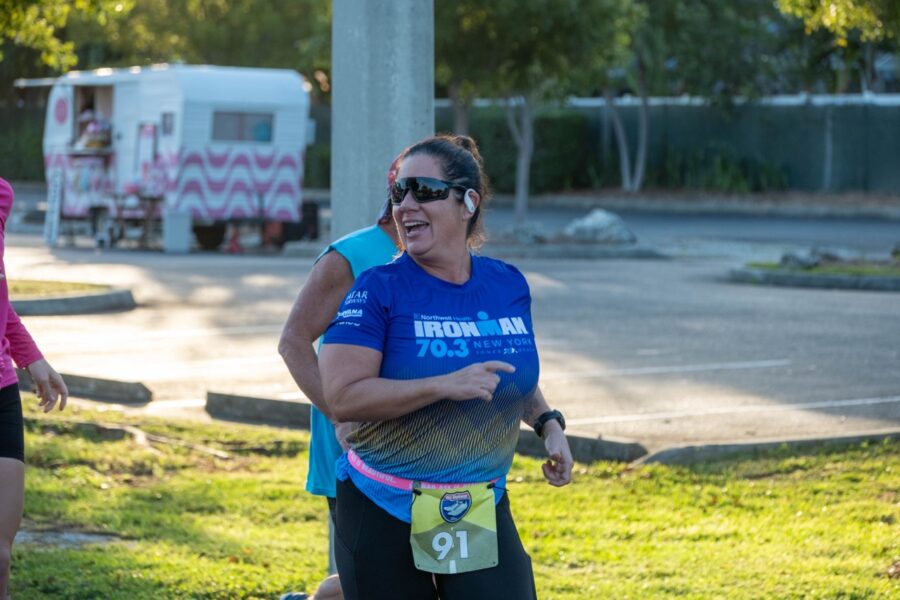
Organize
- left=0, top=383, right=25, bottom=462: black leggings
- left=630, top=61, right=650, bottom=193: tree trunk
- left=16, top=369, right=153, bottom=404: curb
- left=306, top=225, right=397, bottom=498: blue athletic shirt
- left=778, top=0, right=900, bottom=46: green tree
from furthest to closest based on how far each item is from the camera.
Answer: left=630, top=61, right=650, bottom=193: tree trunk, left=778, top=0, right=900, bottom=46: green tree, left=16, top=369, right=153, bottom=404: curb, left=0, top=383, right=25, bottom=462: black leggings, left=306, top=225, right=397, bottom=498: blue athletic shirt

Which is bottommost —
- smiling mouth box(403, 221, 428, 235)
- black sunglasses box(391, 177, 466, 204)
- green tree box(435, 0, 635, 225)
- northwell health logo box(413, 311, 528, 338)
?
northwell health logo box(413, 311, 528, 338)

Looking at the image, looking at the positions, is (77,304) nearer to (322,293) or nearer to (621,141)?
(322,293)

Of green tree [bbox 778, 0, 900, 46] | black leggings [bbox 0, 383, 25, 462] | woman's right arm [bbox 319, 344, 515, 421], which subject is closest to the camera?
woman's right arm [bbox 319, 344, 515, 421]

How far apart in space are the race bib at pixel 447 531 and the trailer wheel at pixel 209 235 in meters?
24.4

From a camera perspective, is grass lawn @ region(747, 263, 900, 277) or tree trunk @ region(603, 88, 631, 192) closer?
grass lawn @ region(747, 263, 900, 277)

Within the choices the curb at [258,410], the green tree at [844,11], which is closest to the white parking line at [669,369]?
the curb at [258,410]

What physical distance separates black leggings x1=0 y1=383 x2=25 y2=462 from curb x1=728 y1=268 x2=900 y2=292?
1606 cm

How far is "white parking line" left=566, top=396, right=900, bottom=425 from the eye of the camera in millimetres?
9953

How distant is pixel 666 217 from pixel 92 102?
14497mm

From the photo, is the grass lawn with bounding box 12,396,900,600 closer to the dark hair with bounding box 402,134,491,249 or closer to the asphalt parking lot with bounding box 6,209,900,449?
the asphalt parking lot with bounding box 6,209,900,449

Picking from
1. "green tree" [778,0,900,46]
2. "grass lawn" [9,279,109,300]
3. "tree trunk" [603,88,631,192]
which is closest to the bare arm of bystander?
"green tree" [778,0,900,46]

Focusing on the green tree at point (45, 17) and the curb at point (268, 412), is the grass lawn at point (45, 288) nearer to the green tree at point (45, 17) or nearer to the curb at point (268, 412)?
the green tree at point (45, 17)

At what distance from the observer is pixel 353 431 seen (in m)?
3.83

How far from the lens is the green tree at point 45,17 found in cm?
1403
